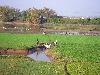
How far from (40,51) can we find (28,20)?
39.4 metres

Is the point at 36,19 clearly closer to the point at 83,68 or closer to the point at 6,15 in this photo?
the point at 6,15

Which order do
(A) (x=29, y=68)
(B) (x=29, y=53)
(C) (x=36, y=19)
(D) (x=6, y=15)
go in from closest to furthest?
(A) (x=29, y=68)
(B) (x=29, y=53)
(C) (x=36, y=19)
(D) (x=6, y=15)

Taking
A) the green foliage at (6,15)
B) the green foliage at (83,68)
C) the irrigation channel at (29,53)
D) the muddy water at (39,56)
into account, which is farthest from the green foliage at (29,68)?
the green foliage at (6,15)

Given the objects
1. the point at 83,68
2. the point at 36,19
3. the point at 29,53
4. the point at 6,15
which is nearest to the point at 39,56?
the point at 29,53

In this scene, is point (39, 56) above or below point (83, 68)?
below

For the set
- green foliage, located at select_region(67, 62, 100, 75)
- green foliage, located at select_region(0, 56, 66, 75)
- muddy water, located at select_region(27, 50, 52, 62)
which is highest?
green foliage, located at select_region(0, 56, 66, 75)

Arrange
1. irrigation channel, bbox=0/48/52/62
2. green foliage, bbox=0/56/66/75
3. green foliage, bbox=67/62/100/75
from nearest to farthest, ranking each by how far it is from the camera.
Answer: green foliage, bbox=0/56/66/75 < green foliage, bbox=67/62/100/75 < irrigation channel, bbox=0/48/52/62

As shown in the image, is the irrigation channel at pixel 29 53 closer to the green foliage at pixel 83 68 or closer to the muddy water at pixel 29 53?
the muddy water at pixel 29 53

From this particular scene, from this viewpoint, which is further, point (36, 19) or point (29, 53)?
point (36, 19)

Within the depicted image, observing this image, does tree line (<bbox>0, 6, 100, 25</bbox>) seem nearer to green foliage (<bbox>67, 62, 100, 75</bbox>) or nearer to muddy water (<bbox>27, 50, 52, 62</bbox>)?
muddy water (<bbox>27, 50, 52, 62</bbox>)

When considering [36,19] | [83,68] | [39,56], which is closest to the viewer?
[83,68]

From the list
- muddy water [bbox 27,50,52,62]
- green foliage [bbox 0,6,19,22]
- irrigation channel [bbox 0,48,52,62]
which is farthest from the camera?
green foliage [bbox 0,6,19,22]

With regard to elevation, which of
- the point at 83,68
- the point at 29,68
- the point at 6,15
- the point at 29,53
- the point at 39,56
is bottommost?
the point at 39,56

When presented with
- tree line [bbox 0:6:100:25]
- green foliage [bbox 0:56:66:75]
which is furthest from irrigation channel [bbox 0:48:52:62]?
tree line [bbox 0:6:100:25]
